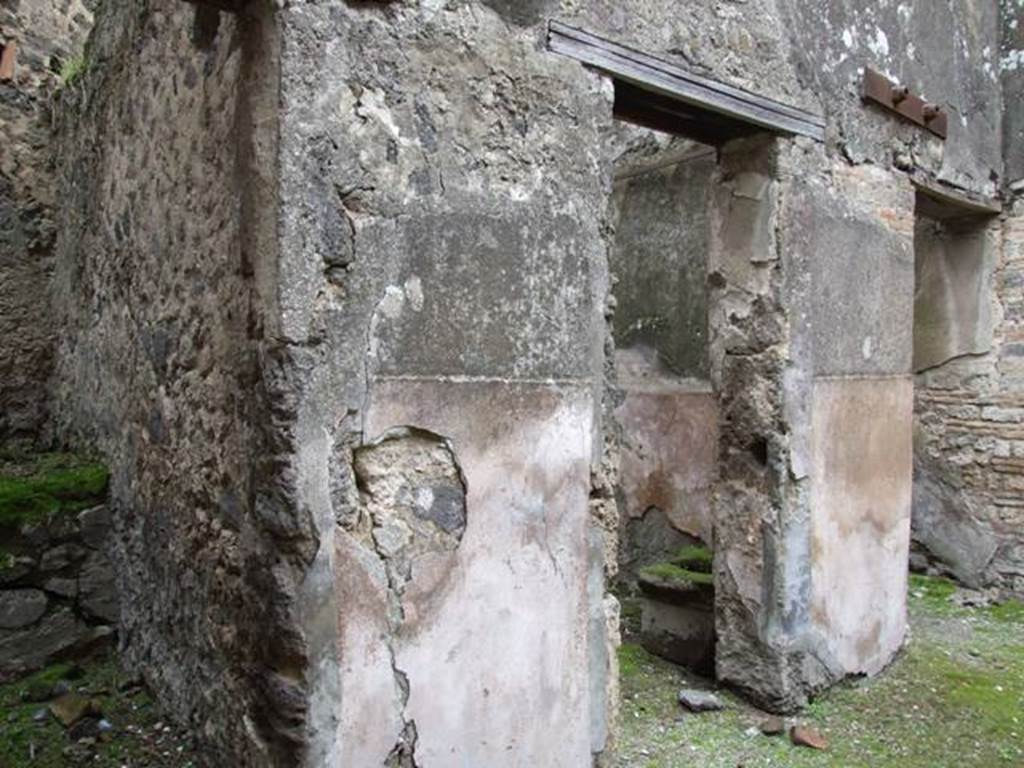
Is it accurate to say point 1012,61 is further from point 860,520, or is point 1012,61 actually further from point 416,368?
point 416,368

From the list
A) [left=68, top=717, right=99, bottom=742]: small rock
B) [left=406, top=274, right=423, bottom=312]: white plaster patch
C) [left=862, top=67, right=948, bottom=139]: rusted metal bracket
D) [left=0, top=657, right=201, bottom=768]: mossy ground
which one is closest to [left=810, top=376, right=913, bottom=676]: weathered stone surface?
[left=862, top=67, right=948, bottom=139]: rusted metal bracket

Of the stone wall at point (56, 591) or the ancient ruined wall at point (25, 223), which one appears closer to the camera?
the stone wall at point (56, 591)

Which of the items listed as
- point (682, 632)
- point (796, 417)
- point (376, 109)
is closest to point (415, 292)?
point (376, 109)

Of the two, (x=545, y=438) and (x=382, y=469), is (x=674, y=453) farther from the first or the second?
(x=382, y=469)

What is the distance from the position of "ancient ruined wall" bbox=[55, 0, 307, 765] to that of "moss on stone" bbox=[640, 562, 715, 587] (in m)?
2.17

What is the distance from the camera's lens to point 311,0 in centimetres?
202

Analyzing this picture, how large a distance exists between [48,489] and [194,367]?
1188 mm

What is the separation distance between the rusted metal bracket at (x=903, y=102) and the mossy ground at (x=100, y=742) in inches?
144

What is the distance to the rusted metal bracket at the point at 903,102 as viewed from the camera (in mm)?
3717

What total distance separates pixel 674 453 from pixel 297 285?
128 inches

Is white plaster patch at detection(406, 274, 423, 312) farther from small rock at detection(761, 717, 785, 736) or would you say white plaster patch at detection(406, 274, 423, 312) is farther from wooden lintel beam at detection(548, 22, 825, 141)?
small rock at detection(761, 717, 785, 736)

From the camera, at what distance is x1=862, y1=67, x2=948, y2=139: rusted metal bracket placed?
3.72 m

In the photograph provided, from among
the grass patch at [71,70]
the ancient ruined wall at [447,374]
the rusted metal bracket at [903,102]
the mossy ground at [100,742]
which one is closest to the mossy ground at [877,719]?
the ancient ruined wall at [447,374]

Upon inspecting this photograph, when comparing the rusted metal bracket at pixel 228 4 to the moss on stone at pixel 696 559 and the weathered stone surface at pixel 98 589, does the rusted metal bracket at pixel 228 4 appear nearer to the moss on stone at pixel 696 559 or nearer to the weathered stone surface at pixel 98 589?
the weathered stone surface at pixel 98 589
